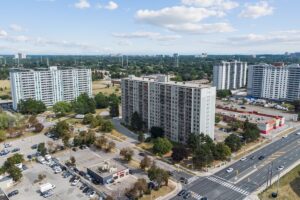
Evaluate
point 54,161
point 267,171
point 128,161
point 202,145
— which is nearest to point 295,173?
point 267,171

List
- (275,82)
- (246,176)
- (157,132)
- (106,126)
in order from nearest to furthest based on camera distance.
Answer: (246,176)
(157,132)
(106,126)
(275,82)

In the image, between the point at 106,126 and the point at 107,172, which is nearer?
the point at 107,172

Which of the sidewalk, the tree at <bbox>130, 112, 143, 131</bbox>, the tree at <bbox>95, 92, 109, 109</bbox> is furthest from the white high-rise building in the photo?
the sidewalk

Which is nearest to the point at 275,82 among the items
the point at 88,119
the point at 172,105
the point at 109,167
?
the point at 172,105

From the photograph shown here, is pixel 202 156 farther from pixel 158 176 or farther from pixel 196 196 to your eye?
pixel 158 176

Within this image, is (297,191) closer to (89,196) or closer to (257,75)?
(89,196)

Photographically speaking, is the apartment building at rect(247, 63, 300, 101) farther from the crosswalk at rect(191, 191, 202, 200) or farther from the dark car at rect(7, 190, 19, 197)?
the dark car at rect(7, 190, 19, 197)
